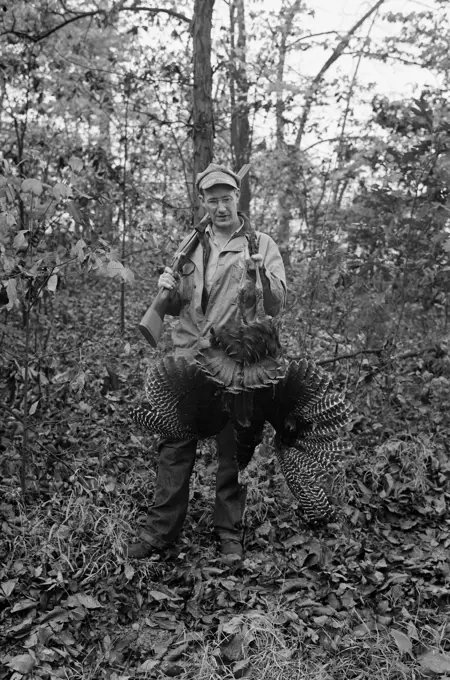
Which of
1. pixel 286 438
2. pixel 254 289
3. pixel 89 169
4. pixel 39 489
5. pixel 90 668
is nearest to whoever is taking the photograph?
pixel 90 668

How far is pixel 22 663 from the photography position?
2795 mm

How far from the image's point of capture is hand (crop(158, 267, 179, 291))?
3480 mm

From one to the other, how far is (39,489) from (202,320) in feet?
5.66

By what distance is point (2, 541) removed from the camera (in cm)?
358

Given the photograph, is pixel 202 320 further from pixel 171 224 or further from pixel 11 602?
pixel 171 224

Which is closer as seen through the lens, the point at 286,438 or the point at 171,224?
the point at 286,438

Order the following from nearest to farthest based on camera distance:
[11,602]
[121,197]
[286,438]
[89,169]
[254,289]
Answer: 1. [11,602]
2. [254,289]
3. [286,438]
4. [89,169]
5. [121,197]

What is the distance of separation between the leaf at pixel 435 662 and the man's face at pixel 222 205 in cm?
246

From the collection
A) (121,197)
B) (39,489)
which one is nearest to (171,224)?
(121,197)

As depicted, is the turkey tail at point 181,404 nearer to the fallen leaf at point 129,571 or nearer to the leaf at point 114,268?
the leaf at point 114,268

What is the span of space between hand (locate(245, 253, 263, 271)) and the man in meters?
0.03

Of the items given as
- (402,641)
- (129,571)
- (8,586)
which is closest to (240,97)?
(129,571)

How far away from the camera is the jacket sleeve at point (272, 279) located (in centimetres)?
337

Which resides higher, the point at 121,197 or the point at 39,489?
the point at 121,197
